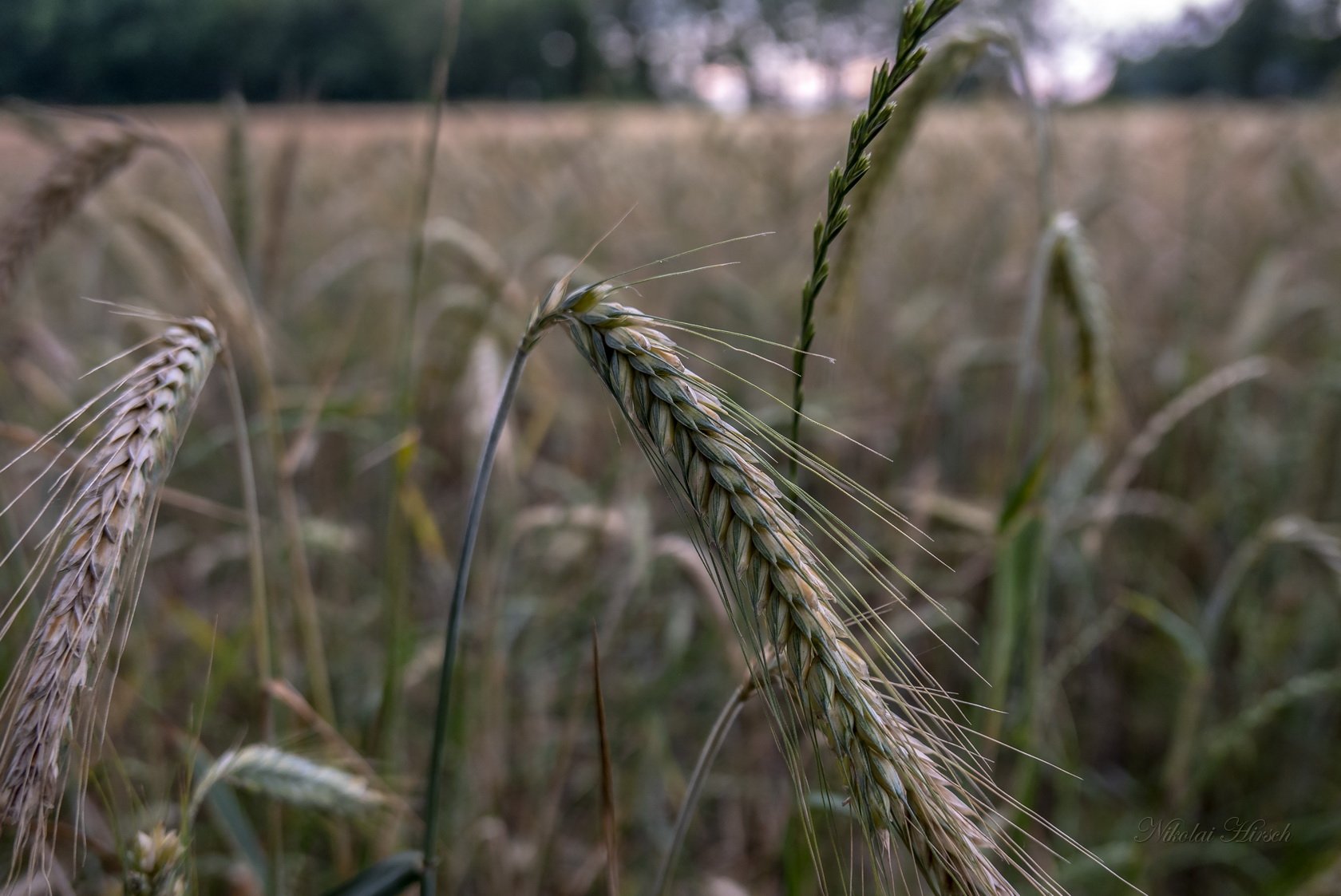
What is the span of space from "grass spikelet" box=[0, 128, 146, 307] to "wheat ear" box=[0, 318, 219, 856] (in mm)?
638

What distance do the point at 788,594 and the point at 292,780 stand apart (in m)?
0.58

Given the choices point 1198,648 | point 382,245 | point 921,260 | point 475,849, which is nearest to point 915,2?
point 1198,648

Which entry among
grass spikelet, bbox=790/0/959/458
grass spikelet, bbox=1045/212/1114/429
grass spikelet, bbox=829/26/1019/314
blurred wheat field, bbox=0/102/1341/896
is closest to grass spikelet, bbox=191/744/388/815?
blurred wheat field, bbox=0/102/1341/896

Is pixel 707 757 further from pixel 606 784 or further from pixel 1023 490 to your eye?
pixel 1023 490

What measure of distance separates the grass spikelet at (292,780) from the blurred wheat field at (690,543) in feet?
0.27

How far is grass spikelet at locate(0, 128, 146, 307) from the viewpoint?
109 cm

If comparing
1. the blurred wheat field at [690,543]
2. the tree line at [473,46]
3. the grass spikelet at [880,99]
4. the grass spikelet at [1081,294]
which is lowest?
the blurred wheat field at [690,543]

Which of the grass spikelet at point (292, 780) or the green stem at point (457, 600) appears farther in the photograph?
the grass spikelet at point (292, 780)

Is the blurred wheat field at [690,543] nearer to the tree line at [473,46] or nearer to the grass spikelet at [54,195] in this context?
the grass spikelet at [54,195]

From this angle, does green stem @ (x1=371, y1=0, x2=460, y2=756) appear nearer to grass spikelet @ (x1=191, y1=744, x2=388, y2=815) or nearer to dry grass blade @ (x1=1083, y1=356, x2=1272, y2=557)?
grass spikelet @ (x1=191, y1=744, x2=388, y2=815)

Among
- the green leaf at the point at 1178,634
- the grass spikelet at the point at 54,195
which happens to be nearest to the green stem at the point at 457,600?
the grass spikelet at the point at 54,195

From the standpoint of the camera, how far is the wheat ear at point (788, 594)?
530 millimetres

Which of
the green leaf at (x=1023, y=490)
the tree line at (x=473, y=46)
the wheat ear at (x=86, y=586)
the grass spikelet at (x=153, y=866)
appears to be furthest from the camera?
the tree line at (x=473, y=46)

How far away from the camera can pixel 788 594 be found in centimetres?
55
